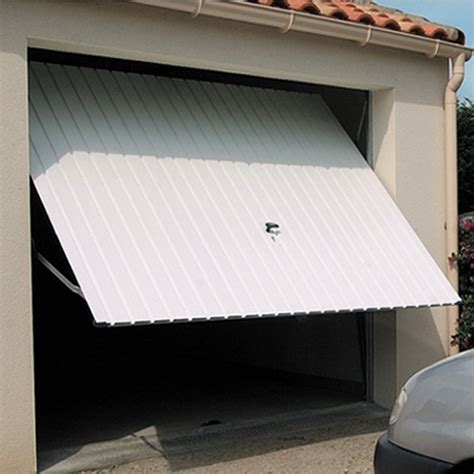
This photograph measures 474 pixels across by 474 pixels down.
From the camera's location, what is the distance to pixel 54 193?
691cm

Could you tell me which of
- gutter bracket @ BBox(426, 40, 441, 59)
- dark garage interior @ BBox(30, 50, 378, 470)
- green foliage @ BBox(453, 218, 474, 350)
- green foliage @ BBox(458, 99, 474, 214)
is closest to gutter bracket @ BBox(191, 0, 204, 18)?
dark garage interior @ BBox(30, 50, 378, 470)

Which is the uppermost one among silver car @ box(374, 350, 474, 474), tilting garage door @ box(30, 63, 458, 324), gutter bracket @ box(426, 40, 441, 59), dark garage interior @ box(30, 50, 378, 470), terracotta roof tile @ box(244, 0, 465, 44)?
terracotta roof tile @ box(244, 0, 465, 44)

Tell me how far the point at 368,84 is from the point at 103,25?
336cm

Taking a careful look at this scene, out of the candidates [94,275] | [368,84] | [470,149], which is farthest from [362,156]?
[94,275]

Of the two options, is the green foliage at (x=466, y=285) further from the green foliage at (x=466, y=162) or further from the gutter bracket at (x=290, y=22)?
the gutter bracket at (x=290, y=22)

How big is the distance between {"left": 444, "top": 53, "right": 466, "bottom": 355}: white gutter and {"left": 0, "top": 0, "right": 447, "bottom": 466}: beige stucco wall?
88 millimetres

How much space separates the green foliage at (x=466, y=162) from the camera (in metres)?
12.1

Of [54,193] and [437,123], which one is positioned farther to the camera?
[437,123]

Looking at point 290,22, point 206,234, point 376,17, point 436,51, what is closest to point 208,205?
point 206,234

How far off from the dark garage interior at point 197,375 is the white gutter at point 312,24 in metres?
0.98

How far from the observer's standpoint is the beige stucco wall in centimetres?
655

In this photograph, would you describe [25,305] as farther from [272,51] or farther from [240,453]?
[272,51]

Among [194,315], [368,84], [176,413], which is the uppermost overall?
[368,84]

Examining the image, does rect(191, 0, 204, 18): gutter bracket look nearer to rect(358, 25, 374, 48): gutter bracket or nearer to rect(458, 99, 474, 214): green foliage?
rect(358, 25, 374, 48): gutter bracket
